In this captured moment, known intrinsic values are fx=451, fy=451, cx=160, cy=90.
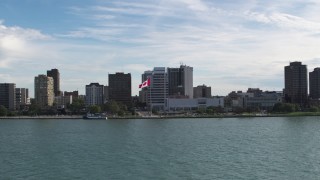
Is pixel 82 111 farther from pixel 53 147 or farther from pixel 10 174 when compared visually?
pixel 10 174

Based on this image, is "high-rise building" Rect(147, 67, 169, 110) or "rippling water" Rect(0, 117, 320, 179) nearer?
"rippling water" Rect(0, 117, 320, 179)

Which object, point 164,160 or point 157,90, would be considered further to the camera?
point 157,90

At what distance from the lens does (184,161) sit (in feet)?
120

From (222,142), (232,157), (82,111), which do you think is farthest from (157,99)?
(232,157)

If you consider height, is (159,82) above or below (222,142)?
above

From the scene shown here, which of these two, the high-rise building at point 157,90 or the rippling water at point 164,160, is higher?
the high-rise building at point 157,90

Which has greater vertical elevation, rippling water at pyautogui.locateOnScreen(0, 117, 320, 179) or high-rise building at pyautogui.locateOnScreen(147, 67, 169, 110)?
high-rise building at pyautogui.locateOnScreen(147, 67, 169, 110)

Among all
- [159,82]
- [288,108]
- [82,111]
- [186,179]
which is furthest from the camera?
[159,82]

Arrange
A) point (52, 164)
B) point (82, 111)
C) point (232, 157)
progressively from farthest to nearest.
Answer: point (82, 111)
point (232, 157)
point (52, 164)

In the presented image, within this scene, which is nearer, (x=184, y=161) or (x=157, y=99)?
(x=184, y=161)

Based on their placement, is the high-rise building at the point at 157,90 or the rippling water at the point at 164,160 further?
the high-rise building at the point at 157,90

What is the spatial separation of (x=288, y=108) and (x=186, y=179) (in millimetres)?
138104

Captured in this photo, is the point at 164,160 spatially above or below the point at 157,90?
below

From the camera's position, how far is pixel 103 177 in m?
30.5
